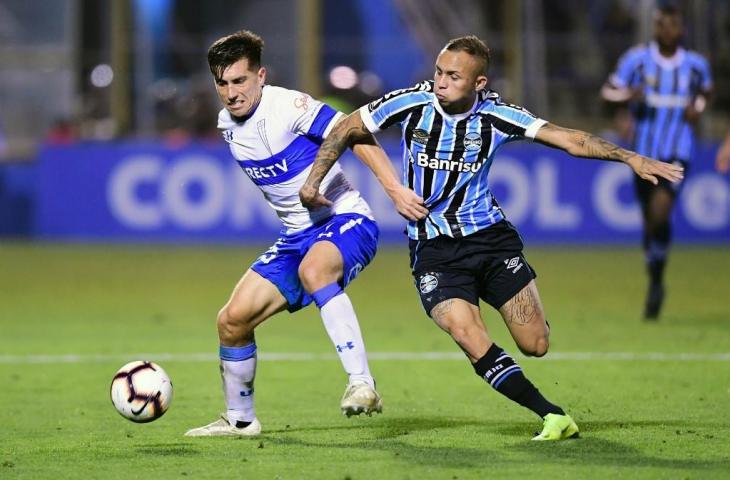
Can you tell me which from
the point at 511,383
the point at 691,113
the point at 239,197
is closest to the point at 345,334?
the point at 511,383

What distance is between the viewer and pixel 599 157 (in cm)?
650

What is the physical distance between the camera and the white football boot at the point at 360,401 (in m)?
6.24

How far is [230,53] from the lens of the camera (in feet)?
22.4

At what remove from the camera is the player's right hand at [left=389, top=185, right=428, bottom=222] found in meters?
6.74

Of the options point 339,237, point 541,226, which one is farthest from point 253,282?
point 541,226

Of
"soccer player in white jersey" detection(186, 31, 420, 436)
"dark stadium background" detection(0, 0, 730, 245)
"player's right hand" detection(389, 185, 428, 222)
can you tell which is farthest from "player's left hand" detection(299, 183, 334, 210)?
"dark stadium background" detection(0, 0, 730, 245)

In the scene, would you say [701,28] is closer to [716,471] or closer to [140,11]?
[140,11]

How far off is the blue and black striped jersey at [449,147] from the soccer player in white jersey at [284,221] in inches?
7.8

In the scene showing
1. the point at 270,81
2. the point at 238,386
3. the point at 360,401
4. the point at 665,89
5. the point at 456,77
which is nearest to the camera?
the point at 360,401

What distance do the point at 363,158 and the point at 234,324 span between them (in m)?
1.07

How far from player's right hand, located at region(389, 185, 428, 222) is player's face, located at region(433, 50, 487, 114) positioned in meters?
0.48

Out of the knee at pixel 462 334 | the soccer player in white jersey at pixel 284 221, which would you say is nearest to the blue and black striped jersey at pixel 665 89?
the soccer player in white jersey at pixel 284 221

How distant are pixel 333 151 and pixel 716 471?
7.89 ft

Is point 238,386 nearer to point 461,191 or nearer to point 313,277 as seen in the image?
point 313,277
